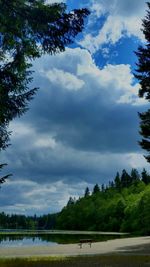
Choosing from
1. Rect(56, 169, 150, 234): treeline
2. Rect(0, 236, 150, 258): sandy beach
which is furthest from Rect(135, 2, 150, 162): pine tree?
Rect(56, 169, 150, 234): treeline

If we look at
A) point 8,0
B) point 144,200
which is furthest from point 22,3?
point 144,200

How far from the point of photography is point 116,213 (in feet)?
399

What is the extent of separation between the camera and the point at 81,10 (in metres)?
18.7

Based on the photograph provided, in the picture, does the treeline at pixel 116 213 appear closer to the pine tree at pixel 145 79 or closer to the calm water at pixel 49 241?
the calm water at pixel 49 241

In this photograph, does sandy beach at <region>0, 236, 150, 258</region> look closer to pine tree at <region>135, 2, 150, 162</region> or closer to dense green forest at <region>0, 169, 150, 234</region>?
pine tree at <region>135, 2, 150, 162</region>

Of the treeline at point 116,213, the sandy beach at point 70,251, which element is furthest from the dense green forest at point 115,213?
the sandy beach at point 70,251

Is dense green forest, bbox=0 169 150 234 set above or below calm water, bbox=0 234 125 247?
above

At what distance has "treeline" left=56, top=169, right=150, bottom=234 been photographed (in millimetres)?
92125

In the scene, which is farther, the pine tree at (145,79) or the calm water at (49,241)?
the calm water at (49,241)

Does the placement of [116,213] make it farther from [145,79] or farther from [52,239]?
[145,79]

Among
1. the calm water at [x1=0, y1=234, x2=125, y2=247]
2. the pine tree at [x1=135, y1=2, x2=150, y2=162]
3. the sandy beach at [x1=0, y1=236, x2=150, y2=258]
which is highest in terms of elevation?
the pine tree at [x1=135, y1=2, x2=150, y2=162]

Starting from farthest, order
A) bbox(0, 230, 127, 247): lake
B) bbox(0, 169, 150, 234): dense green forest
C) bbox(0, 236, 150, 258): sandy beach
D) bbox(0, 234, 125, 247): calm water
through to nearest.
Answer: bbox(0, 169, 150, 234): dense green forest < bbox(0, 230, 127, 247): lake < bbox(0, 234, 125, 247): calm water < bbox(0, 236, 150, 258): sandy beach

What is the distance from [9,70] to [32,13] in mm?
3394

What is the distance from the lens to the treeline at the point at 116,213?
92.1 m
